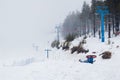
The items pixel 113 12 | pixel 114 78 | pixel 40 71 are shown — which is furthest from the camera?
pixel 113 12

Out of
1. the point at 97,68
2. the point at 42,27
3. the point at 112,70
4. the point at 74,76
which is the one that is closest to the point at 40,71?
the point at 74,76

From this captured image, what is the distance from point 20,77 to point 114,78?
5561mm

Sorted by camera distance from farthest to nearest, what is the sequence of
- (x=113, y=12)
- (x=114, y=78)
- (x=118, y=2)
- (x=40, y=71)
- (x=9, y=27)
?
(x=9, y=27)
(x=113, y=12)
(x=118, y=2)
(x=40, y=71)
(x=114, y=78)

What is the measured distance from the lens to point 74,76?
11.9 meters

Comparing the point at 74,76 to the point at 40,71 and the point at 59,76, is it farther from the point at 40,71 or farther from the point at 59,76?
the point at 40,71

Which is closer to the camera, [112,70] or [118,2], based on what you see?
[112,70]

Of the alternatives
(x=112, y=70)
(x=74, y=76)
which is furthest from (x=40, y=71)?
(x=112, y=70)

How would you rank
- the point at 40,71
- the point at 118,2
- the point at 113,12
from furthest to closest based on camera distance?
1. the point at 113,12
2. the point at 118,2
3. the point at 40,71

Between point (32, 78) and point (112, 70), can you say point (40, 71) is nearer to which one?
point (32, 78)

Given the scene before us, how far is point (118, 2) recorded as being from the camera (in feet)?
107

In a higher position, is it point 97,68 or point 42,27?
point 42,27

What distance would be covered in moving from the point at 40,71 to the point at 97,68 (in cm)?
378

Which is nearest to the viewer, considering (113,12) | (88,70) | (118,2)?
(88,70)

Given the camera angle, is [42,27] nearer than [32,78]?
No
